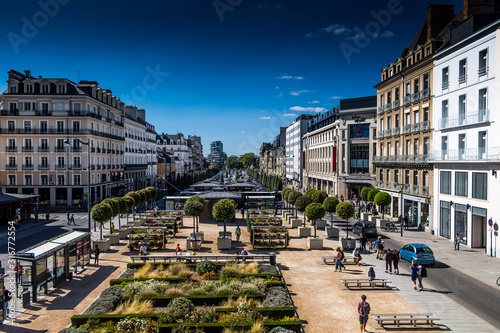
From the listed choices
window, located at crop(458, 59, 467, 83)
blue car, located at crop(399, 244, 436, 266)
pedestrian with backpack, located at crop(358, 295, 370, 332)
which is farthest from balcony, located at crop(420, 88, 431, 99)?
pedestrian with backpack, located at crop(358, 295, 370, 332)

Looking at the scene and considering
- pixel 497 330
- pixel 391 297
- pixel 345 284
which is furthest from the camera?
pixel 345 284

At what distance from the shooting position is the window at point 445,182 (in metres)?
31.8

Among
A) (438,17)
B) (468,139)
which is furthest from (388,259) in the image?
(438,17)

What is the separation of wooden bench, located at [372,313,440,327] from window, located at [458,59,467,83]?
76.8 feet

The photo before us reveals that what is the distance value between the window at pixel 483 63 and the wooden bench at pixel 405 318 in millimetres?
21544

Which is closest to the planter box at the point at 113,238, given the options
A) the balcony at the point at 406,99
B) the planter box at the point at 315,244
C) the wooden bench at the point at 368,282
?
the planter box at the point at 315,244

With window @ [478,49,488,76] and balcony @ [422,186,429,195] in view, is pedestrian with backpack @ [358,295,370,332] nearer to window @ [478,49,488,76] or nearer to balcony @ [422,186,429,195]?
window @ [478,49,488,76]

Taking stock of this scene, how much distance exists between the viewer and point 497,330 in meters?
13.4

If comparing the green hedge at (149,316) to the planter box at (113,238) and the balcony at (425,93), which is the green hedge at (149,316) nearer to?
the planter box at (113,238)

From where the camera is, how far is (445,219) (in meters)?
32.4

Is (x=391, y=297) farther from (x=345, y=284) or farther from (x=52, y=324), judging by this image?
(x=52, y=324)

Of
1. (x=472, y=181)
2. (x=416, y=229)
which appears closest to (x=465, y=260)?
(x=472, y=181)

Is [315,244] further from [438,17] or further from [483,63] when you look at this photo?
[438,17]

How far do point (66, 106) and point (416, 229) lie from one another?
5437 centimetres
